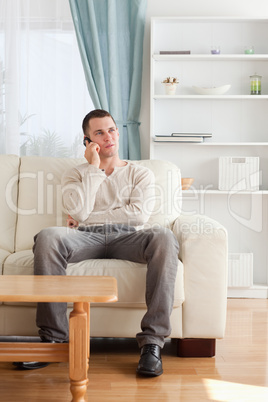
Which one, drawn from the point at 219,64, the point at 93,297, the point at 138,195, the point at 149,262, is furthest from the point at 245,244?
the point at 93,297

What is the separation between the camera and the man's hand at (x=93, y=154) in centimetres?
284

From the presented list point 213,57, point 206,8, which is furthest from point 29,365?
point 206,8

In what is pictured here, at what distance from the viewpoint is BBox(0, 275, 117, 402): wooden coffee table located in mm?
1734

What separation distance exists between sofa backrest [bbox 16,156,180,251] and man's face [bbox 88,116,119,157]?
0.96 feet

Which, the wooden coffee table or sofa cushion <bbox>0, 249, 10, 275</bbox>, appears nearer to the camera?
the wooden coffee table

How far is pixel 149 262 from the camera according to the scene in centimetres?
243

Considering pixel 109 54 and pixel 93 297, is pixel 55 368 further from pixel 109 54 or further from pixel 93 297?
pixel 109 54

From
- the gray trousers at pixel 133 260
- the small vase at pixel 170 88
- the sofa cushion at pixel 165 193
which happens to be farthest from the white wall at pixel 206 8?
the gray trousers at pixel 133 260

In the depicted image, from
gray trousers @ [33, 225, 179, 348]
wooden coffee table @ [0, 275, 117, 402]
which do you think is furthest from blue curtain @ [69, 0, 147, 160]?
wooden coffee table @ [0, 275, 117, 402]

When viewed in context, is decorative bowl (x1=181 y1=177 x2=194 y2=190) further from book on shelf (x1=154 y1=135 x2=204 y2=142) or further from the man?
the man

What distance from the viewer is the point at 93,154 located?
285 cm

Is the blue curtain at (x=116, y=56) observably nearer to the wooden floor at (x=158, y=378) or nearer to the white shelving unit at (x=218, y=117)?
the white shelving unit at (x=218, y=117)

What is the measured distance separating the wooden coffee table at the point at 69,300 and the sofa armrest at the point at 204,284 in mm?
614

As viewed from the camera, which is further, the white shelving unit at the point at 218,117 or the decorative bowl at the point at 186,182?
the white shelving unit at the point at 218,117
